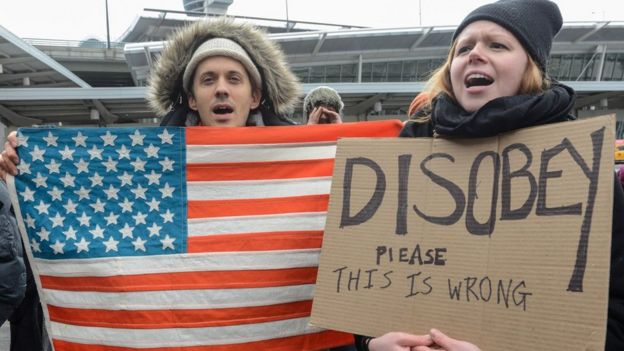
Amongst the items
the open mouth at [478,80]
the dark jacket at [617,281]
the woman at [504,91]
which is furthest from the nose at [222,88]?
the dark jacket at [617,281]

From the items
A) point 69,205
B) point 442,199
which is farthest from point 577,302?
point 69,205

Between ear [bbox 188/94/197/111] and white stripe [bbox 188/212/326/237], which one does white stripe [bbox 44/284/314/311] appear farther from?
ear [bbox 188/94/197/111]

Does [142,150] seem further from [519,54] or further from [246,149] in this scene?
[519,54]

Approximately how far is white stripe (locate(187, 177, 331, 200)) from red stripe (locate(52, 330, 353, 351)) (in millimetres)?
545

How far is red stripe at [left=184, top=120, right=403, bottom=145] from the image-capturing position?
211cm

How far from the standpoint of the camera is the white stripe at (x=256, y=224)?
201cm

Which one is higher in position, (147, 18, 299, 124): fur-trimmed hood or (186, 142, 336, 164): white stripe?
(147, 18, 299, 124): fur-trimmed hood

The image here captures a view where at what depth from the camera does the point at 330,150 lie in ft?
7.07

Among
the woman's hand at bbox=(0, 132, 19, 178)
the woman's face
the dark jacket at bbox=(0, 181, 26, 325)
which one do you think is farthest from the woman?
the dark jacket at bbox=(0, 181, 26, 325)

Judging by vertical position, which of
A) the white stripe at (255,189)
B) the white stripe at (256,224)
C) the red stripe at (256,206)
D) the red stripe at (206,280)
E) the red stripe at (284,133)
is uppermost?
the red stripe at (284,133)

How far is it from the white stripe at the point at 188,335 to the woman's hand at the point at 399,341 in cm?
54

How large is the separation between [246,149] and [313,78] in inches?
1424

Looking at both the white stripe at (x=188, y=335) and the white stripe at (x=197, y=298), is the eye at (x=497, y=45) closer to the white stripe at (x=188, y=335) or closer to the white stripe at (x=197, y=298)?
the white stripe at (x=197, y=298)

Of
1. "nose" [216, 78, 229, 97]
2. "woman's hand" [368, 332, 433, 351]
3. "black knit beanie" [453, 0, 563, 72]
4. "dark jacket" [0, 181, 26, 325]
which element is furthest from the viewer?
"dark jacket" [0, 181, 26, 325]
